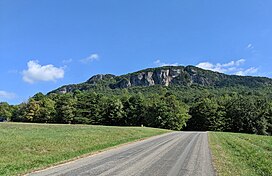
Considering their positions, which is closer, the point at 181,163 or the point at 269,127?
the point at 181,163

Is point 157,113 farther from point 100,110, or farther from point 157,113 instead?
point 100,110

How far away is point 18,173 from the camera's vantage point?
44.2ft

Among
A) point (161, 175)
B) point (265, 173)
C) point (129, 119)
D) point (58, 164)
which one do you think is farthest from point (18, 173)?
point (129, 119)

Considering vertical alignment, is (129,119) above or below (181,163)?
above

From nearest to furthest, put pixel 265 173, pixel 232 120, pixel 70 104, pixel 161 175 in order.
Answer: pixel 161 175, pixel 265 173, pixel 232 120, pixel 70 104

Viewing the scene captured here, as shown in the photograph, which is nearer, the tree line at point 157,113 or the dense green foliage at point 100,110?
the tree line at point 157,113

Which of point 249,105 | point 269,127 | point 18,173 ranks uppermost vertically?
point 249,105

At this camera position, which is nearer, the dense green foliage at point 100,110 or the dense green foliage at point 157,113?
the dense green foliage at point 157,113

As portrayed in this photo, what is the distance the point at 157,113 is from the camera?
94875mm

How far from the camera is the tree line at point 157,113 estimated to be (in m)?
95.3

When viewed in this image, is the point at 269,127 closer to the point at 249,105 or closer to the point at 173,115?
the point at 249,105

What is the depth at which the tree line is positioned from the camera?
313ft

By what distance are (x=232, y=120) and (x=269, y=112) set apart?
1153 centimetres

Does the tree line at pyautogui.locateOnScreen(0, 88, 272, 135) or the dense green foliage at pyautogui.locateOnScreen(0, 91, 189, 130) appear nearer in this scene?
the tree line at pyautogui.locateOnScreen(0, 88, 272, 135)
